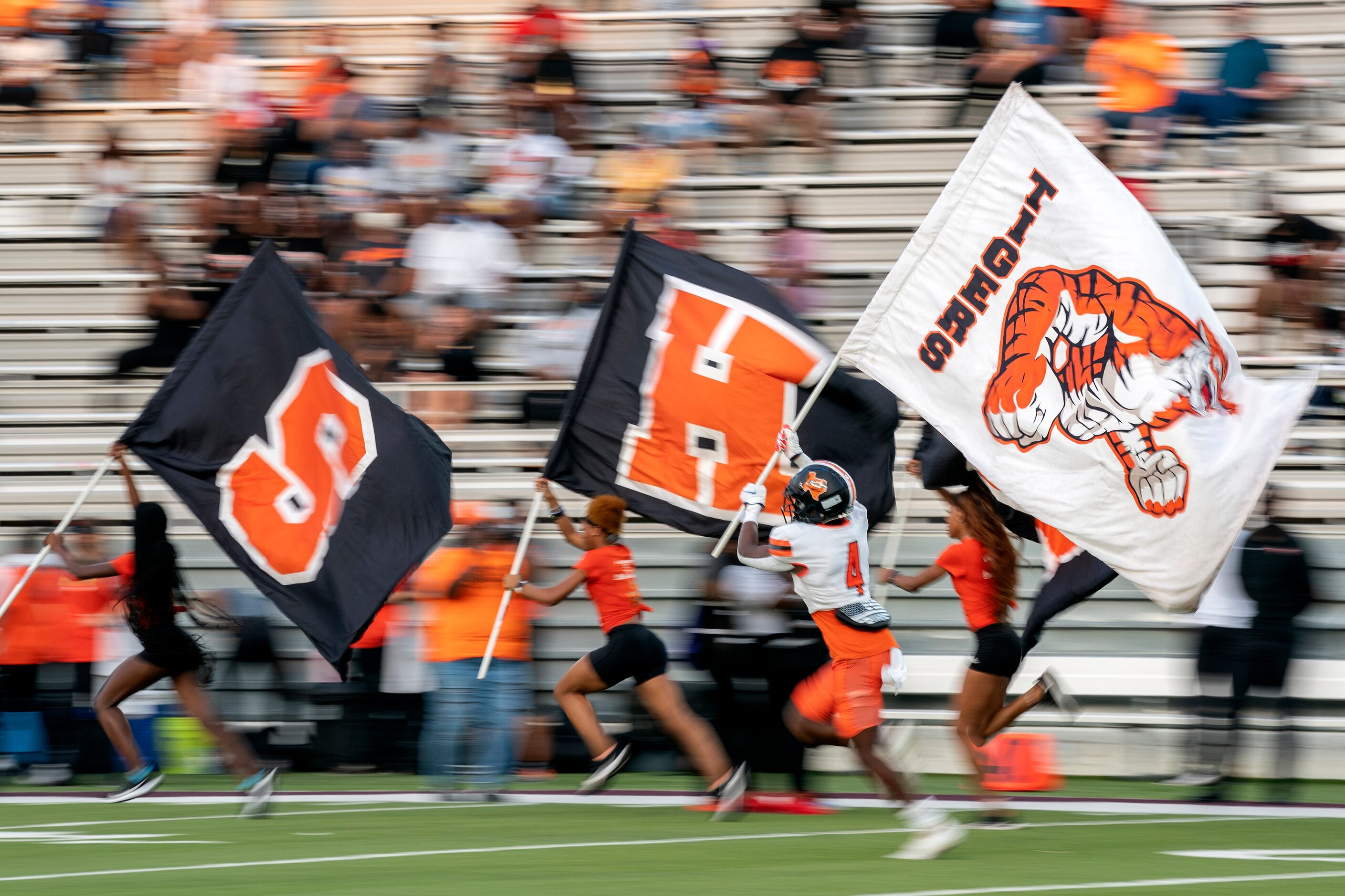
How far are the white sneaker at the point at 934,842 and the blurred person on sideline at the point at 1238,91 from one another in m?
9.42

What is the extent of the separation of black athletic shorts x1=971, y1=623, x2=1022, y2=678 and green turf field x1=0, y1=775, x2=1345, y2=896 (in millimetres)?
811

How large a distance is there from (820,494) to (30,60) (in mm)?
13626

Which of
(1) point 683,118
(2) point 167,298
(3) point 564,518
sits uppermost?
(1) point 683,118

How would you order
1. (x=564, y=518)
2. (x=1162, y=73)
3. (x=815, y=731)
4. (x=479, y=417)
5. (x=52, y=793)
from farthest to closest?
(x=1162, y=73) → (x=479, y=417) → (x=52, y=793) → (x=564, y=518) → (x=815, y=731)

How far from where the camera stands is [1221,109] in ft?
52.3

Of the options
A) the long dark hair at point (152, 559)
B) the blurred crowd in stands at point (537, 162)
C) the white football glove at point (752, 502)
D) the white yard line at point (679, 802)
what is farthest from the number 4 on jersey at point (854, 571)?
the blurred crowd in stands at point (537, 162)

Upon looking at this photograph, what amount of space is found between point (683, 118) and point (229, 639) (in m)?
6.67

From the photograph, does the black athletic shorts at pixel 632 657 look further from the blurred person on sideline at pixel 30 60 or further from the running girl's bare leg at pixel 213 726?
the blurred person on sideline at pixel 30 60

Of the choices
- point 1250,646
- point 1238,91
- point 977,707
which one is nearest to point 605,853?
point 977,707

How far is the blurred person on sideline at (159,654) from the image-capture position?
10180 mm

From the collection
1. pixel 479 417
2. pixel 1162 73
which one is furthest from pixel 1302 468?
pixel 479 417

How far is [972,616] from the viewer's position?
950 centimetres

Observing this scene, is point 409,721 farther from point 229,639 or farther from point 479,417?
point 479,417

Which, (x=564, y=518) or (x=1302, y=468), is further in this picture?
(x=1302, y=468)
